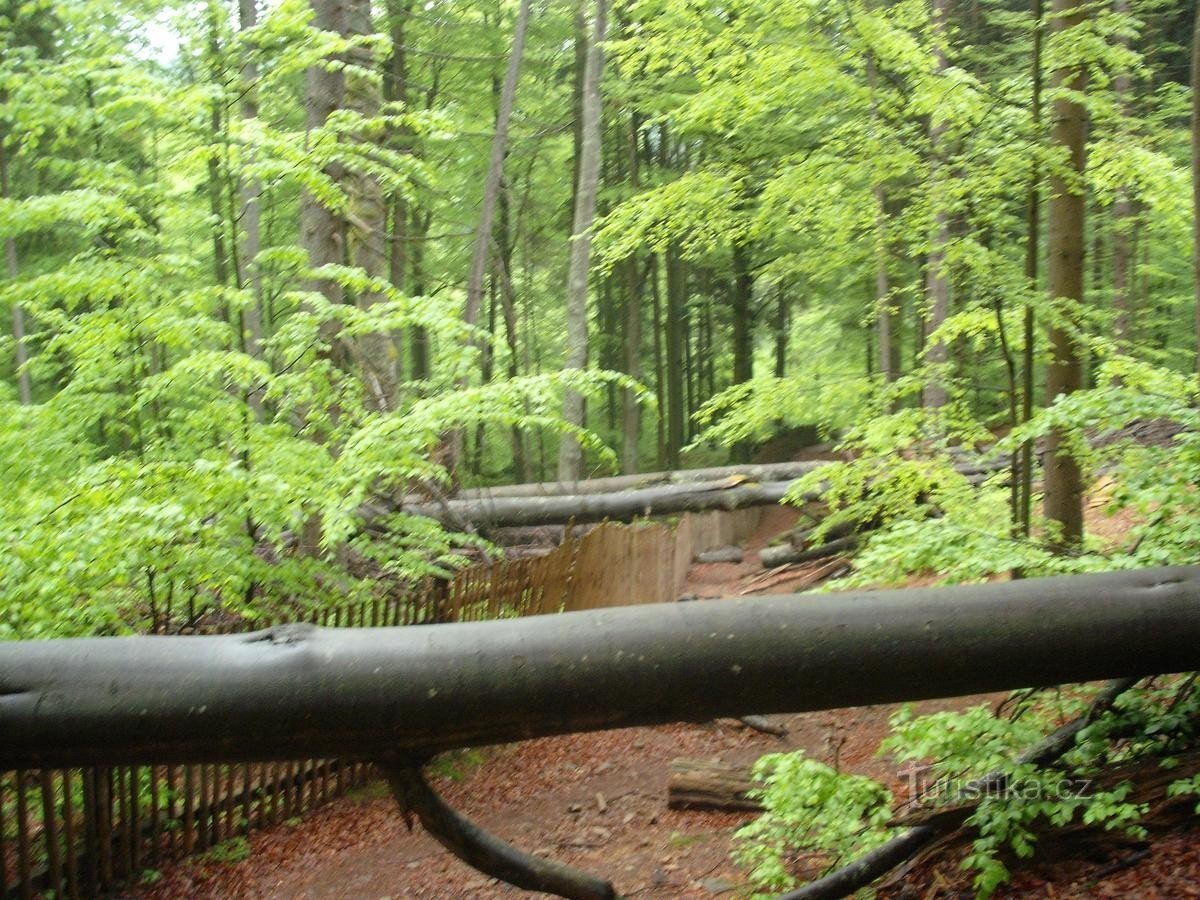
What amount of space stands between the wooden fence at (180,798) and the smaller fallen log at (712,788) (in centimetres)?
265

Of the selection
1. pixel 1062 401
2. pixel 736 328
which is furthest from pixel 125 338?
pixel 736 328

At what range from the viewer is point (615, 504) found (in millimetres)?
14539

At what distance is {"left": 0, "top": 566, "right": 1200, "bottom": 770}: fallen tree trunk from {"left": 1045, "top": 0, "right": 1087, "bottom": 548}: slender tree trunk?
134 inches

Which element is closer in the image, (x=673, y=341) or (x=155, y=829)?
(x=155, y=829)

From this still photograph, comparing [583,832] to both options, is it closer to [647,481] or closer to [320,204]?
[320,204]

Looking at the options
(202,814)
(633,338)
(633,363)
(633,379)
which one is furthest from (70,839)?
(633,338)

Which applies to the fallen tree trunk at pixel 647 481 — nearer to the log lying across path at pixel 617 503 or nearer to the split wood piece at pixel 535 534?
the log lying across path at pixel 617 503

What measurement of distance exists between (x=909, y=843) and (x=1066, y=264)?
4.54 metres

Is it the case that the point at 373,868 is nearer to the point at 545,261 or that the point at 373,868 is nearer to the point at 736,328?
the point at 736,328

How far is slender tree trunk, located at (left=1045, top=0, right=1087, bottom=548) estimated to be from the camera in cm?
642

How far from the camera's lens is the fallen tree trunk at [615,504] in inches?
530

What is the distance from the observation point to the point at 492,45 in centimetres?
2028

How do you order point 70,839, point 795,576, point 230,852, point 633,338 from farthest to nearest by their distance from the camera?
point 633,338, point 795,576, point 230,852, point 70,839

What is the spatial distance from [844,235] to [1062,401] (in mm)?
3807
